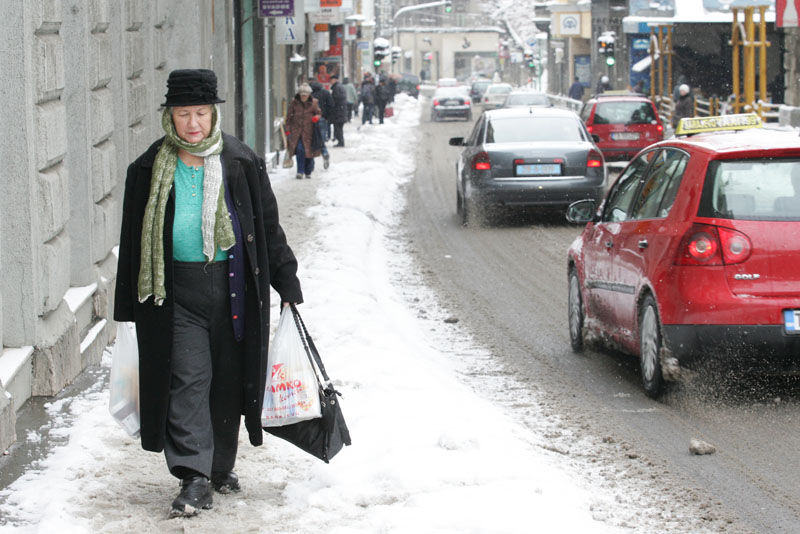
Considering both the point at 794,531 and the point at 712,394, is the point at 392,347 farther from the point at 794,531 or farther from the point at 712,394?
the point at 794,531

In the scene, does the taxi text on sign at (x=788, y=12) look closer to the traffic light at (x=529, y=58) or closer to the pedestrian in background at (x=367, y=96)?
the pedestrian in background at (x=367, y=96)

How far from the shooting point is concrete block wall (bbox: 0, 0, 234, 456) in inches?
275

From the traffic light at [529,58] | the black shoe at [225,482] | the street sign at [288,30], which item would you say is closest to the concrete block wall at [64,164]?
the black shoe at [225,482]

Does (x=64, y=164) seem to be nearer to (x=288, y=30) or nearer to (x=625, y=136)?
(x=288, y=30)

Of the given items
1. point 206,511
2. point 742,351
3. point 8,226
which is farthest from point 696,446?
point 8,226

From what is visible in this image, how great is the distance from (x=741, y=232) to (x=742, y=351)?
63cm

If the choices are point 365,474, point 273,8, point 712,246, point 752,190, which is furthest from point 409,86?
point 365,474

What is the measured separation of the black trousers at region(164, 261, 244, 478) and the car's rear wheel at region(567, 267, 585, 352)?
4.66 metres

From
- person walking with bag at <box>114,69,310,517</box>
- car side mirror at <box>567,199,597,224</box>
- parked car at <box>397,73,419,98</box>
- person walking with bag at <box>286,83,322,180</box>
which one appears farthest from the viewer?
parked car at <box>397,73,419,98</box>

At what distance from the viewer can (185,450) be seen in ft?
17.2

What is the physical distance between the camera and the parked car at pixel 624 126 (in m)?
29.3

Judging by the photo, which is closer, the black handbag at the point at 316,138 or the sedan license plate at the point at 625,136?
the black handbag at the point at 316,138

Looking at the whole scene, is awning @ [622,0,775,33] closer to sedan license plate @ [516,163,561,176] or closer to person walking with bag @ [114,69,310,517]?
sedan license plate @ [516,163,561,176]

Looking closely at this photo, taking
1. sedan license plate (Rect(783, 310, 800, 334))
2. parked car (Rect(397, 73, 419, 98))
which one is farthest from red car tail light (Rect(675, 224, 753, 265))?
parked car (Rect(397, 73, 419, 98))
